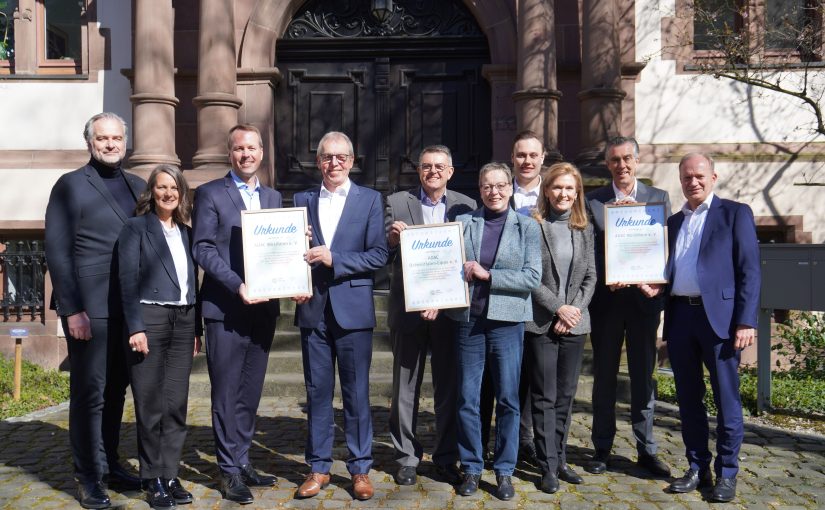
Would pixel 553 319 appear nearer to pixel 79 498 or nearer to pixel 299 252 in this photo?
pixel 299 252

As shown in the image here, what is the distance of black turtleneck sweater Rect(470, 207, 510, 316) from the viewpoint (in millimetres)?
5074

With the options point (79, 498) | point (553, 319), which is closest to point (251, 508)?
point (79, 498)

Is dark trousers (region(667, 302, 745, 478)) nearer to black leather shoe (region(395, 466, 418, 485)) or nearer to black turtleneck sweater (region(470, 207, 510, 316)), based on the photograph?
black turtleneck sweater (region(470, 207, 510, 316))

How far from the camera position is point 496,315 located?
499 centimetres

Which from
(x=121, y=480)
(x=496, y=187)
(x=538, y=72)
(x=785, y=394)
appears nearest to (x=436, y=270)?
(x=496, y=187)

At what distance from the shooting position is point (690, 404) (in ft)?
17.3

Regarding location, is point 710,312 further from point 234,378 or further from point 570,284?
point 234,378

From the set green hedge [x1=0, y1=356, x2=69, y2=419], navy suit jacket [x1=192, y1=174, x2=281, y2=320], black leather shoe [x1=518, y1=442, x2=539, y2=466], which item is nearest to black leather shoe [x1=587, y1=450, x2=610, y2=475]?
black leather shoe [x1=518, y1=442, x2=539, y2=466]

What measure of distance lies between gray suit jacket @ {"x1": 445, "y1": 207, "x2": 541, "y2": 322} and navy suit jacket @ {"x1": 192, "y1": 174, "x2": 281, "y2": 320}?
1315 millimetres

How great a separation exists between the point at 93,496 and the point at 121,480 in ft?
1.02

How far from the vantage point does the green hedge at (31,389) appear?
7830 millimetres

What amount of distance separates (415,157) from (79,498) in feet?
21.3

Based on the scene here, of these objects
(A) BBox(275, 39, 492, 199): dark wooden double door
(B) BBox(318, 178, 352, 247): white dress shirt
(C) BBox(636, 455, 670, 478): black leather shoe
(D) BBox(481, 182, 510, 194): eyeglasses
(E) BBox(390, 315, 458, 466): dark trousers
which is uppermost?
(A) BBox(275, 39, 492, 199): dark wooden double door

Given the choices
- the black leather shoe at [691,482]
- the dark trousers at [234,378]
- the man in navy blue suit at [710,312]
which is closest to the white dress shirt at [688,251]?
the man in navy blue suit at [710,312]
